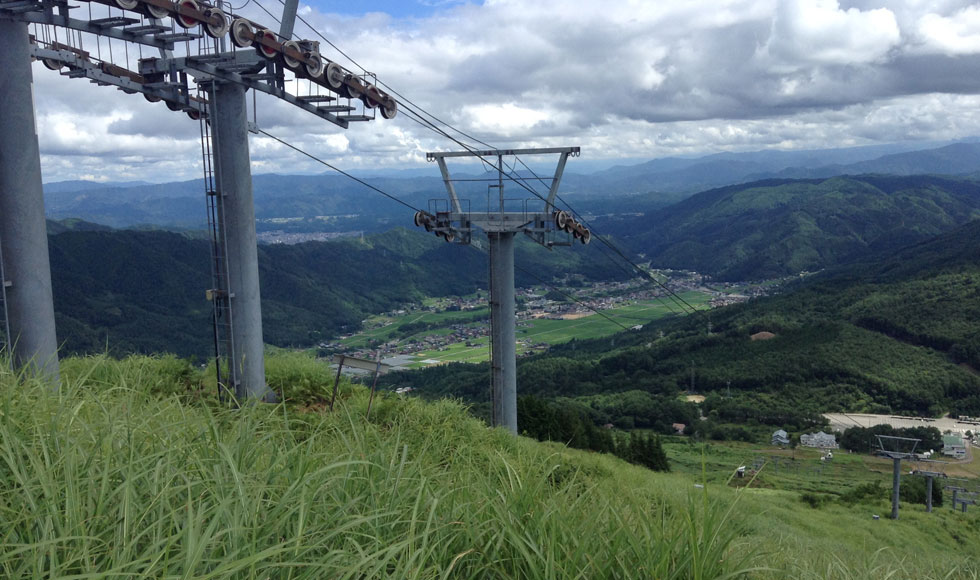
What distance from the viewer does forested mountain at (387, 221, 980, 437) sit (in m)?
75.8

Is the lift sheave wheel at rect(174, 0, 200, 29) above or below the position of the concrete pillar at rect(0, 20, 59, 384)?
above

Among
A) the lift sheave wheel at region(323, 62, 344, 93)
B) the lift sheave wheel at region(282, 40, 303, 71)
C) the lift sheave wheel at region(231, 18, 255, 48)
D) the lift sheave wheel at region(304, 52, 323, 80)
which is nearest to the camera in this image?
the lift sheave wheel at region(231, 18, 255, 48)

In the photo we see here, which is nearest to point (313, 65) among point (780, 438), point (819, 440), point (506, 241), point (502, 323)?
point (506, 241)

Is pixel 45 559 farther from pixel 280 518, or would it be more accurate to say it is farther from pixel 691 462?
pixel 691 462

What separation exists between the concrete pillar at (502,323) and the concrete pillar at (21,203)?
7800 mm

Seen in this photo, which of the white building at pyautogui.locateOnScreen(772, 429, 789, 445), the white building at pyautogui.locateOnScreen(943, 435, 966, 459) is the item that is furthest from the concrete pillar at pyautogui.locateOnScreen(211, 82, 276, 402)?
the white building at pyautogui.locateOnScreen(943, 435, 966, 459)

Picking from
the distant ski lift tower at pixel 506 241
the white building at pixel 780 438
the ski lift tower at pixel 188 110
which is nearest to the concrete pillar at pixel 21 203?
the ski lift tower at pixel 188 110

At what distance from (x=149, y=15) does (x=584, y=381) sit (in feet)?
269

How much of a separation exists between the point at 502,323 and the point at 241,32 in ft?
23.9

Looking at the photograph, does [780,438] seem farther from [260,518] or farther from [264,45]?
[260,518]

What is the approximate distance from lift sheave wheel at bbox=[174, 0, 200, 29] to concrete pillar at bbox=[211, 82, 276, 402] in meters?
0.88

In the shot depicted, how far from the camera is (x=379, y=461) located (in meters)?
3.57

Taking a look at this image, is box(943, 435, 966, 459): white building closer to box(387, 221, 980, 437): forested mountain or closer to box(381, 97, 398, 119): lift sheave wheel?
box(387, 221, 980, 437): forested mountain

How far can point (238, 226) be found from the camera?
9.25m
